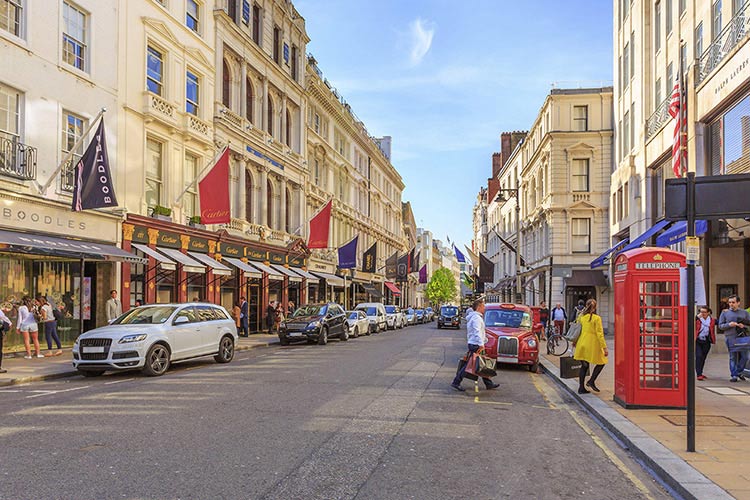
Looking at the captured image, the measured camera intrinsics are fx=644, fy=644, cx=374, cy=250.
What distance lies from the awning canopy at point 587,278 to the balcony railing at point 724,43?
2130 centimetres

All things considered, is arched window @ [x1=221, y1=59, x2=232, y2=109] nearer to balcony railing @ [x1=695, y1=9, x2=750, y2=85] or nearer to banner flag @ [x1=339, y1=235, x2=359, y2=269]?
banner flag @ [x1=339, y1=235, x2=359, y2=269]

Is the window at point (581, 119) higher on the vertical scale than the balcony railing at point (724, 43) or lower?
higher

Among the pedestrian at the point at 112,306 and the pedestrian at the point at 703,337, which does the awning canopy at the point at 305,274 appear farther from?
the pedestrian at the point at 703,337

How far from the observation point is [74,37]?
20406 mm

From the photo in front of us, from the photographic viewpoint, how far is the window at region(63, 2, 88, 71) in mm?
20016

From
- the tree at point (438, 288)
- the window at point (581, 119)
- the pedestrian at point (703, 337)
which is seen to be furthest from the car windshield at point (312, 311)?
the tree at point (438, 288)

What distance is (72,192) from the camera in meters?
19.5

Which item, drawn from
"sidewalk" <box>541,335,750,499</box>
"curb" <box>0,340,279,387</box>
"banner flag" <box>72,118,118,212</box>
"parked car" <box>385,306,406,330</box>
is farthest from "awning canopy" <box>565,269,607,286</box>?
"curb" <box>0,340,279,387</box>

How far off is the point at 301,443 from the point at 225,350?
10.3 meters

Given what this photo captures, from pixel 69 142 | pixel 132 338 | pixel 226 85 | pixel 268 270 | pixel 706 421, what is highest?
pixel 226 85

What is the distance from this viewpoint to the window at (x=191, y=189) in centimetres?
2698

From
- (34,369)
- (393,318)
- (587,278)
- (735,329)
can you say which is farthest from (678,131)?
(393,318)

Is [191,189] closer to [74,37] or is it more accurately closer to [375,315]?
[74,37]

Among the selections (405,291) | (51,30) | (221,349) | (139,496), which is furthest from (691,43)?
(405,291)
